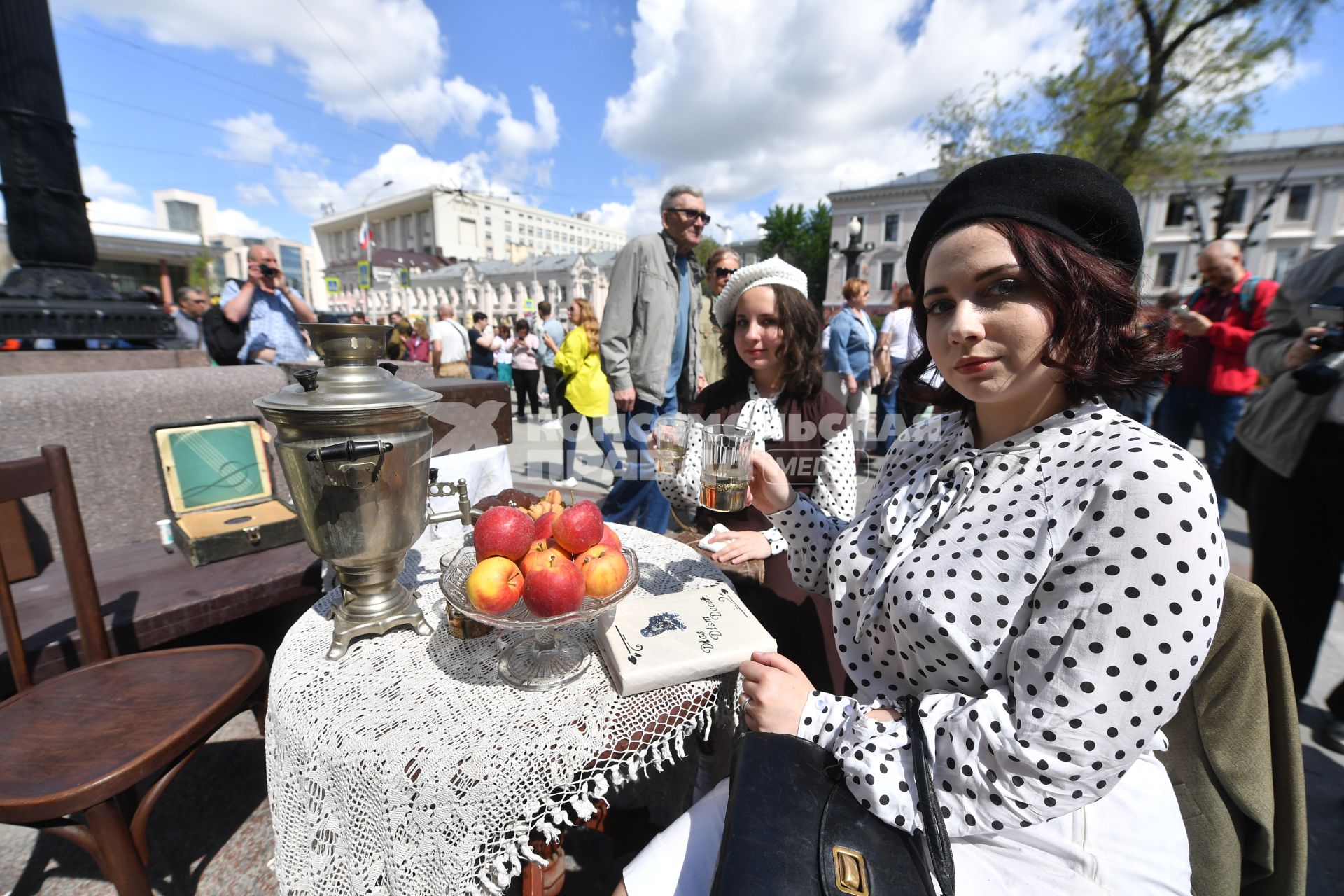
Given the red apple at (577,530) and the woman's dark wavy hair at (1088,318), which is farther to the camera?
the red apple at (577,530)

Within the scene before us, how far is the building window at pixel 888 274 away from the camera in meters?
39.3

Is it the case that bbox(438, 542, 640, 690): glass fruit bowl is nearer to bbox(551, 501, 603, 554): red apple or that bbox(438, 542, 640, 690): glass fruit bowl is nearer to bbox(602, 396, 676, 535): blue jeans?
bbox(551, 501, 603, 554): red apple

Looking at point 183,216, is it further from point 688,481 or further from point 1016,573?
point 1016,573

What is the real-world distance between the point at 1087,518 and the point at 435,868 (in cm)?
123

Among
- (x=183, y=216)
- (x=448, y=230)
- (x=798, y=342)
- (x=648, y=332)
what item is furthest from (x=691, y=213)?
(x=183, y=216)

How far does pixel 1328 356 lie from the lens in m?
2.01

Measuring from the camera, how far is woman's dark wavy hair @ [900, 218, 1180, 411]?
93 centimetres

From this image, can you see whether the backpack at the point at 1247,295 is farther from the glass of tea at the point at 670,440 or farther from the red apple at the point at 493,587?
the red apple at the point at 493,587

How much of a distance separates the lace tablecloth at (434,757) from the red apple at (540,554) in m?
0.26

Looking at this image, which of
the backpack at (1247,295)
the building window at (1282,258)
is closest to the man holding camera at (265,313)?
the backpack at (1247,295)

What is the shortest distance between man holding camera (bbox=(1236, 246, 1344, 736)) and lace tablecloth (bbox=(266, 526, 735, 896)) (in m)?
2.54

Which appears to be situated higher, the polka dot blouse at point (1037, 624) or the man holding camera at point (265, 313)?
the man holding camera at point (265, 313)

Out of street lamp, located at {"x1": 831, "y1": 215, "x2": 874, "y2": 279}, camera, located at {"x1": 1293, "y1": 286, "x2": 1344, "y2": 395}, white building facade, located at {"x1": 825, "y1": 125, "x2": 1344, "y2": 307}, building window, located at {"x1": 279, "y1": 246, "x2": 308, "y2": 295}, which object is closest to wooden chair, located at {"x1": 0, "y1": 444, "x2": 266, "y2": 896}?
camera, located at {"x1": 1293, "y1": 286, "x2": 1344, "y2": 395}

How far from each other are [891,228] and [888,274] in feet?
11.8
